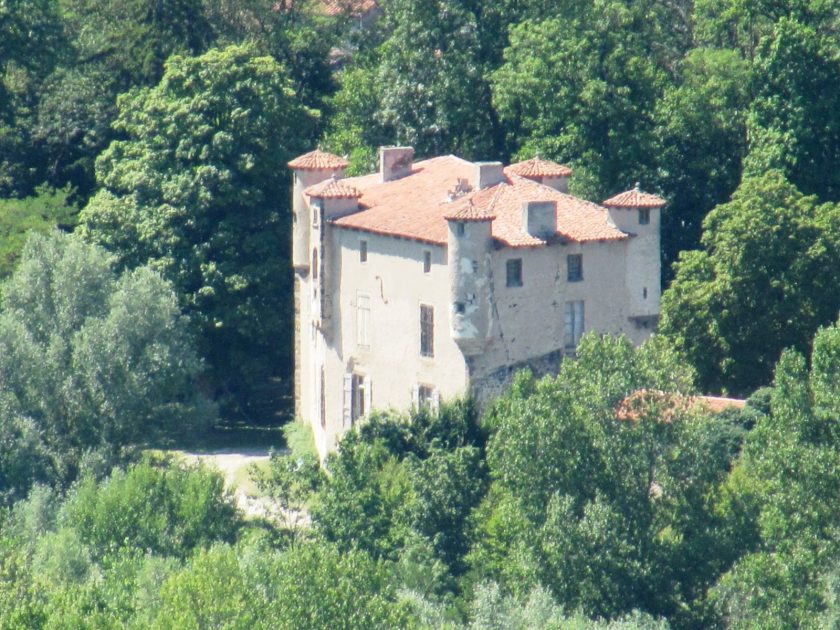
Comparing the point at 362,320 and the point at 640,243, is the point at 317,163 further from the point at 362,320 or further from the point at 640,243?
the point at 640,243

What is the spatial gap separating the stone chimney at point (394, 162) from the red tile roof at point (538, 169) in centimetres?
271

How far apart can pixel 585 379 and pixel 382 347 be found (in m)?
11.9

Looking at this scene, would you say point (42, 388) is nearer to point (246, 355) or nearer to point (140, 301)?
point (140, 301)

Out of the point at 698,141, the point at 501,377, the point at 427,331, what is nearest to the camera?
the point at 501,377

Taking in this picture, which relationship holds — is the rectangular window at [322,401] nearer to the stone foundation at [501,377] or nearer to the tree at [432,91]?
the stone foundation at [501,377]

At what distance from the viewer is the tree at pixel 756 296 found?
62375 mm

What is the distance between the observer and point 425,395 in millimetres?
63625

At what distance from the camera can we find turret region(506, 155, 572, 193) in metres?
67.2

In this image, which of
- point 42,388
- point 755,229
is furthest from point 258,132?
point 755,229

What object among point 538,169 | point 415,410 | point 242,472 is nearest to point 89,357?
point 242,472

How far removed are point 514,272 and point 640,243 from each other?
3.70 meters

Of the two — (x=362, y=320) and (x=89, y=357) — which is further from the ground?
(x=362, y=320)

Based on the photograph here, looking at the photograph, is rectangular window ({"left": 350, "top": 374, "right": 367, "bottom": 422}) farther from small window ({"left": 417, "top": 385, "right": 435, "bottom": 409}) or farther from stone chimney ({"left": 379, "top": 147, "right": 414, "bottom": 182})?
stone chimney ({"left": 379, "top": 147, "right": 414, "bottom": 182})

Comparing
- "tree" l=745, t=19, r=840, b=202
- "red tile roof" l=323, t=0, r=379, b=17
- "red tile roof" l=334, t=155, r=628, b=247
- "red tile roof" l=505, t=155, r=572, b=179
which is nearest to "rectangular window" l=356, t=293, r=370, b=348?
"red tile roof" l=334, t=155, r=628, b=247
